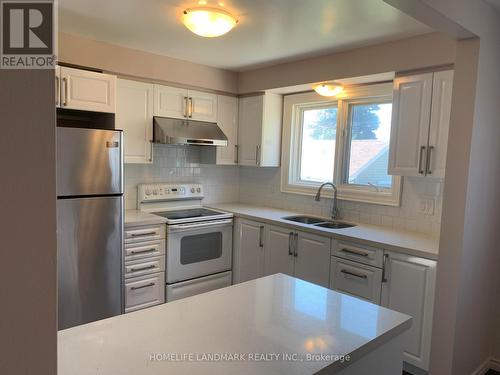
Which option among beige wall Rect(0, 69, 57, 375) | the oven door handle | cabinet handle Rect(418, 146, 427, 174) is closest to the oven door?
the oven door handle

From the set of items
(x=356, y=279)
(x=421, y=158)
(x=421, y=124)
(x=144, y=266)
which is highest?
(x=421, y=124)

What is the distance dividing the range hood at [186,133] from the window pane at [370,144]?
1.27 meters

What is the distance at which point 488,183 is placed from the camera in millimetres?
2295

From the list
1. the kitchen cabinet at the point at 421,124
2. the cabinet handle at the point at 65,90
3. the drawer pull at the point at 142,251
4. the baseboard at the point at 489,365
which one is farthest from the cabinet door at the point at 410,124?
the cabinet handle at the point at 65,90

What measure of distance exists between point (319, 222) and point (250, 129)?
124 cm

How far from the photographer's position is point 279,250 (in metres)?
3.29

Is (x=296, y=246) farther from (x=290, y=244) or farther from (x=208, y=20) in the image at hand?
(x=208, y=20)

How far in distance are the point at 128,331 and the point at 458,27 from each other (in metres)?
2.05

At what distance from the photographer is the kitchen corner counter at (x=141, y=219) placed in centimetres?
306

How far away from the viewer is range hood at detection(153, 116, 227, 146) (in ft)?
11.0

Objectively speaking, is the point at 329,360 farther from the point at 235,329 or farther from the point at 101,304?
the point at 101,304

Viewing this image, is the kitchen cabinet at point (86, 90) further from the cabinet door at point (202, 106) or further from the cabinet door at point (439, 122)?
Answer: the cabinet door at point (439, 122)

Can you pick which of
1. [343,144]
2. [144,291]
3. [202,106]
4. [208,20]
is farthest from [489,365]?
[202,106]

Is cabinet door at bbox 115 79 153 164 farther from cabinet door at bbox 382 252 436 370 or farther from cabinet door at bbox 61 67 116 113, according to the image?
cabinet door at bbox 382 252 436 370
